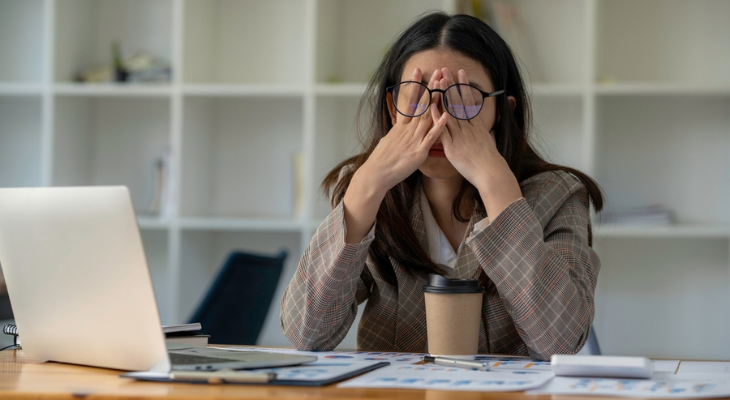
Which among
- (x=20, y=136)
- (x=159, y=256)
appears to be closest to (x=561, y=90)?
(x=159, y=256)

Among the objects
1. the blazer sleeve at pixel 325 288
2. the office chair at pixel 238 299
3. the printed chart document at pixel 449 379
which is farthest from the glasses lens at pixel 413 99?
the office chair at pixel 238 299

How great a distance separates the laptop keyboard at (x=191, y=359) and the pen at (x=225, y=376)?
0.05 metres

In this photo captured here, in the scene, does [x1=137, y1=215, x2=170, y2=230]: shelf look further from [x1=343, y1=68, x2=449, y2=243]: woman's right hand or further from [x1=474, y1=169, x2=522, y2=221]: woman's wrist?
[x1=474, y1=169, x2=522, y2=221]: woman's wrist

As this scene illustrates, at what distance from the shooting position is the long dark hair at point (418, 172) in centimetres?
132

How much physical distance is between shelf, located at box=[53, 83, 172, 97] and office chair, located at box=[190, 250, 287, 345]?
3.16 ft

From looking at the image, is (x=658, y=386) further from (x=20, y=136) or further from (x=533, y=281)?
(x=20, y=136)

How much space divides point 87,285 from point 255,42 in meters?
2.34

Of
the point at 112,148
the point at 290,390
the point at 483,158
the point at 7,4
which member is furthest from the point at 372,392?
the point at 7,4

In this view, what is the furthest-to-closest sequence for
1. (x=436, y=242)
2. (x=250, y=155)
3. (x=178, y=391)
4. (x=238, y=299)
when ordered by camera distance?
1. (x=250, y=155)
2. (x=238, y=299)
3. (x=436, y=242)
4. (x=178, y=391)

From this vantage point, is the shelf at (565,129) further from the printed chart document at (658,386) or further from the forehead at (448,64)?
the printed chart document at (658,386)

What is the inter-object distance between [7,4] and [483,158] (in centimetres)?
269

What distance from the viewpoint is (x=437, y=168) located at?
1.31 m

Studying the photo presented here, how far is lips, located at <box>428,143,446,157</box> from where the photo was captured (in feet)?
4.17

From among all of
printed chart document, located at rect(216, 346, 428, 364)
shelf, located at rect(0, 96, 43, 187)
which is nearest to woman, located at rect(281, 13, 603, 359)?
printed chart document, located at rect(216, 346, 428, 364)
